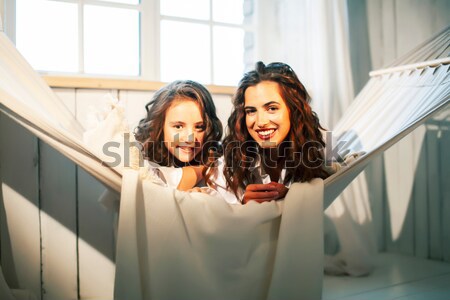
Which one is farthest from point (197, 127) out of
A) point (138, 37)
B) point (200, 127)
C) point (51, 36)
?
point (51, 36)

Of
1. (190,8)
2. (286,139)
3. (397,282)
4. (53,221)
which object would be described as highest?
(190,8)

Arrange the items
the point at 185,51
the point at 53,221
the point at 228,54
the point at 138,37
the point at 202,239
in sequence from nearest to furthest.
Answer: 1. the point at 202,239
2. the point at 53,221
3. the point at 138,37
4. the point at 185,51
5. the point at 228,54

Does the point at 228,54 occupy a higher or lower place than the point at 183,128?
higher

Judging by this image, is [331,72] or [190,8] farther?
[190,8]

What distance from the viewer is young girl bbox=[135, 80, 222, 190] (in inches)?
45.3

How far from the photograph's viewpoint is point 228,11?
1.99m

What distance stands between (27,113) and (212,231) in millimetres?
529

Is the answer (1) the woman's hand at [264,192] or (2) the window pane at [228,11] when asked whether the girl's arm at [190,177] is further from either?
(2) the window pane at [228,11]

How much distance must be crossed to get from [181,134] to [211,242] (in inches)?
12.9

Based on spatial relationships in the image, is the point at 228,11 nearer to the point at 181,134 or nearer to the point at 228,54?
the point at 228,54

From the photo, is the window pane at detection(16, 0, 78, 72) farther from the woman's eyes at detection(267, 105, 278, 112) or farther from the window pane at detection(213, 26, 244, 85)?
the woman's eyes at detection(267, 105, 278, 112)

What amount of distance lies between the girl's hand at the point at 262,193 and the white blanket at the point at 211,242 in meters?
0.05

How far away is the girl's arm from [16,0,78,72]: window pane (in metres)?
0.84

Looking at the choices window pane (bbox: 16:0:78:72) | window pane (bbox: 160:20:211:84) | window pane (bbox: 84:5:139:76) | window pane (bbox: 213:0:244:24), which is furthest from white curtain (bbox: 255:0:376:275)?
window pane (bbox: 16:0:78:72)
